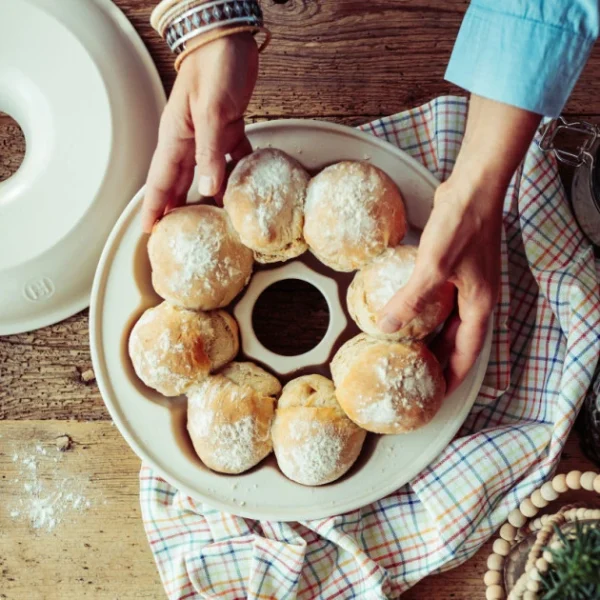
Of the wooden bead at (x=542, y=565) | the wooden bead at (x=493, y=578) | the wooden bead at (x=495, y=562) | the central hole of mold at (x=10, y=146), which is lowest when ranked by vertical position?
the wooden bead at (x=493, y=578)

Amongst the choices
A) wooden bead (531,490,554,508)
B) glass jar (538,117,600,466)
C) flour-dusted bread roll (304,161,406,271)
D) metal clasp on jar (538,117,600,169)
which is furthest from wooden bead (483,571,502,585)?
metal clasp on jar (538,117,600,169)

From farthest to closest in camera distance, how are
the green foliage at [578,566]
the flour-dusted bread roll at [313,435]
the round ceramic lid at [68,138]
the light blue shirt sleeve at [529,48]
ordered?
the round ceramic lid at [68,138]
the flour-dusted bread roll at [313,435]
the green foliage at [578,566]
the light blue shirt sleeve at [529,48]

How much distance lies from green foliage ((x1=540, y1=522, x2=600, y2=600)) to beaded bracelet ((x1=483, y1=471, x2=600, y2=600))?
0.02 metres

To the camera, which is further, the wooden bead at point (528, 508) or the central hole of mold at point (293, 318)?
the central hole of mold at point (293, 318)

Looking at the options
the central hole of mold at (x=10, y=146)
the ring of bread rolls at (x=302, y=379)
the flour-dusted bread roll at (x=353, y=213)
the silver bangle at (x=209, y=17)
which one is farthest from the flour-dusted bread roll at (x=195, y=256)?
the central hole of mold at (x=10, y=146)

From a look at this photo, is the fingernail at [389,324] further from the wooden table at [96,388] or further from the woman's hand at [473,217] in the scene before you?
the wooden table at [96,388]

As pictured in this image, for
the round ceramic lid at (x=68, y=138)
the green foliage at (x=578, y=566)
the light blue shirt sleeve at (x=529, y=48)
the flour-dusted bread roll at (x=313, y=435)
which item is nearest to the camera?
the light blue shirt sleeve at (x=529, y=48)

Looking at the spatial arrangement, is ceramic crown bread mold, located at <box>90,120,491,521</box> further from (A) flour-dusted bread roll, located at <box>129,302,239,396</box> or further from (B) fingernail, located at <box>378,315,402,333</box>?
(B) fingernail, located at <box>378,315,402,333</box>

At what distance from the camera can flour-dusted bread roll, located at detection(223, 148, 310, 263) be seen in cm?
85

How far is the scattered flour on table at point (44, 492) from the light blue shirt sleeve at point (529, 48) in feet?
2.63

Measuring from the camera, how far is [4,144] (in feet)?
3.51

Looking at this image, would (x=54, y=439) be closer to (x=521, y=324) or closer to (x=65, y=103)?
(x=65, y=103)

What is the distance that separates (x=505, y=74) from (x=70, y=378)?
75 cm

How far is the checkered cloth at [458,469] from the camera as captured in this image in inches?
36.7
